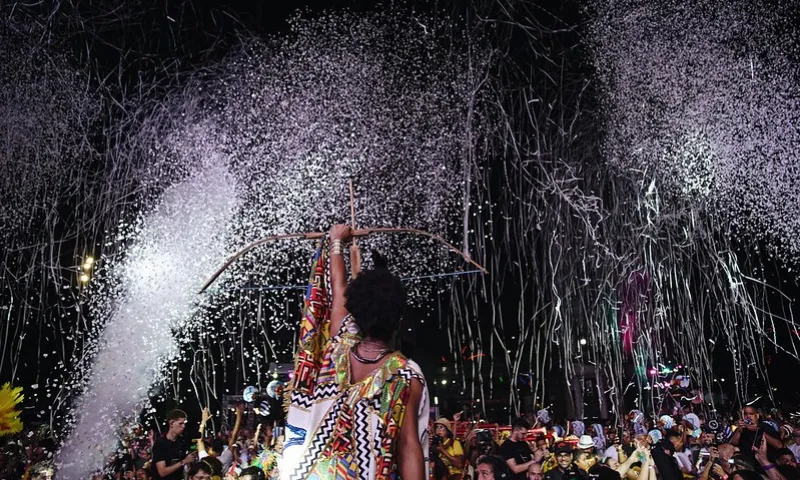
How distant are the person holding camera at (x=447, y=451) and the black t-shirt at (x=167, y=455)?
2451 mm

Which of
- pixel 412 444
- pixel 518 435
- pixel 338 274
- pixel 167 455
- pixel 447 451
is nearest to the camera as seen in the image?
pixel 412 444

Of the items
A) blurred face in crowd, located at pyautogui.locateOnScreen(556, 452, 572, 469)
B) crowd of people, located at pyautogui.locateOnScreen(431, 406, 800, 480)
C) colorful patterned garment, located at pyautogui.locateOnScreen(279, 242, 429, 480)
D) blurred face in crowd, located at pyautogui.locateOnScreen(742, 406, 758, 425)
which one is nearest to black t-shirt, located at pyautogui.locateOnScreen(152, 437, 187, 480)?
crowd of people, located at pyautogui.locateOnScreen(431, 406, 800, 480)

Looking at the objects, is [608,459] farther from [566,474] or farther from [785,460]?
[785,460]

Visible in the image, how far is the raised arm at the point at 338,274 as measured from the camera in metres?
3.08

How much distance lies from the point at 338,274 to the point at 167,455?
3920mm

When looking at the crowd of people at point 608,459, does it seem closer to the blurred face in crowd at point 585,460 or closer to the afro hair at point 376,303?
the blurred face in crowd at point 585,460

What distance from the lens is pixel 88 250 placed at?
35.4 feet

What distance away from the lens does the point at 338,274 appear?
317 centimetres

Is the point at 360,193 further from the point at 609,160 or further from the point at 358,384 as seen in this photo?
the point at 358,384

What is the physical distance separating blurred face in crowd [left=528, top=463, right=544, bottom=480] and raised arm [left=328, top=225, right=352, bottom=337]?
4.12m

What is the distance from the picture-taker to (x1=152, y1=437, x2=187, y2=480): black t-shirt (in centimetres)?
628

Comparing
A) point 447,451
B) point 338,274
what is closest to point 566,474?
point 447,451

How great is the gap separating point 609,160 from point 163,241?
263 inches

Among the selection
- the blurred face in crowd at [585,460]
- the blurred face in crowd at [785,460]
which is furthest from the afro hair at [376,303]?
the blurred face in crowd at [785,460]
